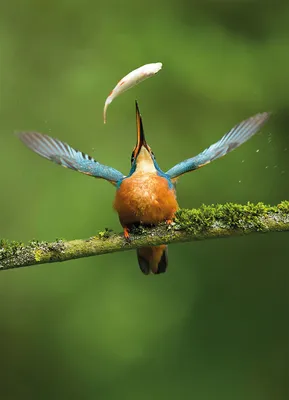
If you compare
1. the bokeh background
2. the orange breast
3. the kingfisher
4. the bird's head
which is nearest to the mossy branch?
the kingfisher

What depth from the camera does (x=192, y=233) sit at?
2607mm

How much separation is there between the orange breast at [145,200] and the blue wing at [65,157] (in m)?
0.13

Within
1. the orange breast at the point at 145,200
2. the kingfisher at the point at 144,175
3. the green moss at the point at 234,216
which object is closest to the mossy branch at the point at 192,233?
the green moss at the point at 234,216

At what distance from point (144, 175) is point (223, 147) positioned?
43cm

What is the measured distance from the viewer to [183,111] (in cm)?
537

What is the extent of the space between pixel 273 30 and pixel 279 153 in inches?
37.7

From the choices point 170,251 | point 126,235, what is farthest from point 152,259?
point 170,251

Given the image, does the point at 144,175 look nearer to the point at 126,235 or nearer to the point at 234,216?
the point at 126,235

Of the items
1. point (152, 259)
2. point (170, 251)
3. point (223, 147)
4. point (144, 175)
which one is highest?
point (170, 251)

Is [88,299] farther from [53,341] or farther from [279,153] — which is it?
[279,153]

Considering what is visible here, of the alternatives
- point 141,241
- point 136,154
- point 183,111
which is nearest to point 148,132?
point 183,111

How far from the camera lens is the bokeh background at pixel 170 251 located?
5203 mm

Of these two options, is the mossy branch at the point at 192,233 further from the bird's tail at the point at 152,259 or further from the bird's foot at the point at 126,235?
the bird's tail at the point at 152,259

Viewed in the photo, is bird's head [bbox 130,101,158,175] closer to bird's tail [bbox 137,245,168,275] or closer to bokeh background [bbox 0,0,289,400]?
bird's tail [bbox 137,245,168,275]
